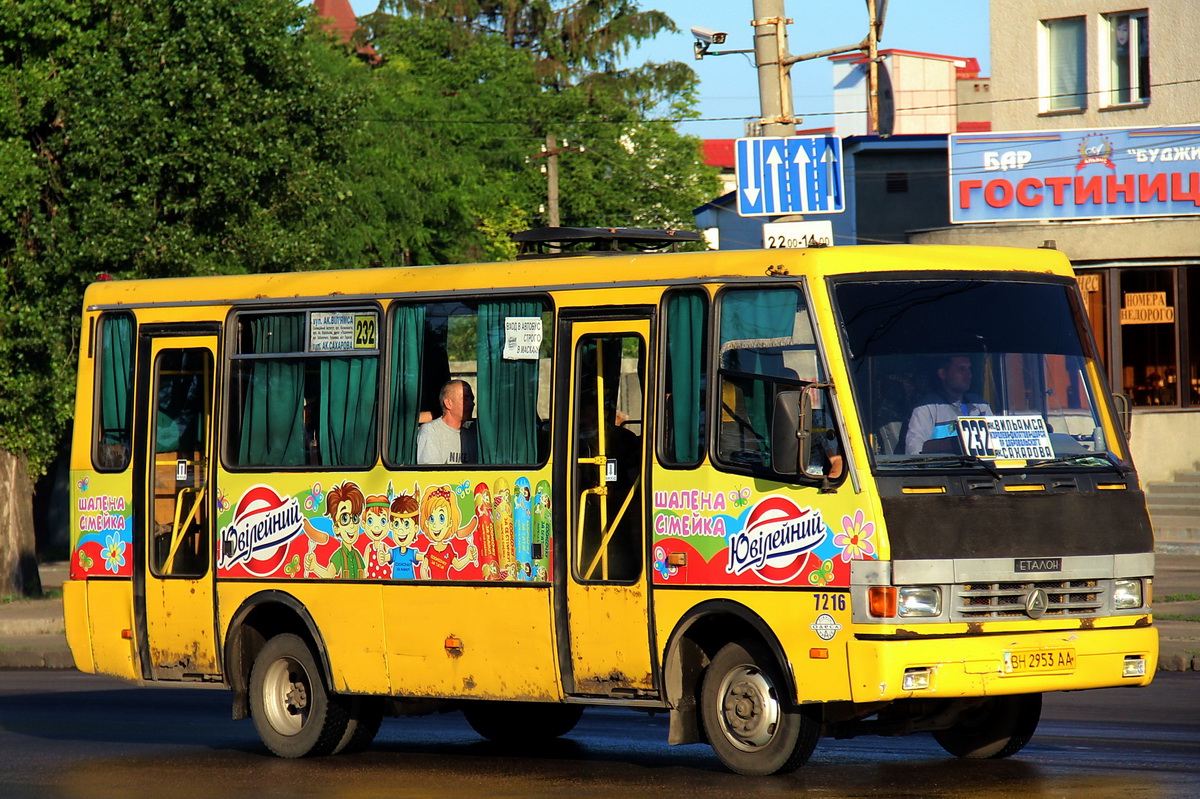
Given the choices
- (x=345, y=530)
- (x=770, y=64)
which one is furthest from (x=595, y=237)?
(x=770, y=64)

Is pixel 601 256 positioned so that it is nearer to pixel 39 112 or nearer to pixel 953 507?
pixel 953 507

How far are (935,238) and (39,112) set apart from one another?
1449cm

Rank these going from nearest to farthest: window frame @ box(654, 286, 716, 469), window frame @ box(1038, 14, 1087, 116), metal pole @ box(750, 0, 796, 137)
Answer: window frame @ box(654, 286, 716, 469) → metal pole @ box(750, 0, 796, 137) → window frame @ box(1038, 14, 1087, 116)

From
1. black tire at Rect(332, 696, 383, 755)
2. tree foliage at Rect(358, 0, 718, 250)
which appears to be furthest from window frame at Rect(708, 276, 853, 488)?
tree foliage at Rect(358, 0, 718, 250)

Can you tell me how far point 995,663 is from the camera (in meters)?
9.23

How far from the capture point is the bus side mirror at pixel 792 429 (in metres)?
9.20

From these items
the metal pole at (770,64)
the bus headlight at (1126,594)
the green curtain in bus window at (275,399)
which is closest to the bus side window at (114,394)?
the green curtain in bus window at (275,399)

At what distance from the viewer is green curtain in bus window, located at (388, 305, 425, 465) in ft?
37.2

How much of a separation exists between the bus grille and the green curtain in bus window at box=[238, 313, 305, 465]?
461cm

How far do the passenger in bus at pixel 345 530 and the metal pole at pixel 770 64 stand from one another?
7.37 meters

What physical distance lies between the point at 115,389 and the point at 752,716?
5.50m

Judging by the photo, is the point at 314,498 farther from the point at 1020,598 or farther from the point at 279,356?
the point at 1020,598

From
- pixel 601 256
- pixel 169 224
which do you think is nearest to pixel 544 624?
pixel 601 256

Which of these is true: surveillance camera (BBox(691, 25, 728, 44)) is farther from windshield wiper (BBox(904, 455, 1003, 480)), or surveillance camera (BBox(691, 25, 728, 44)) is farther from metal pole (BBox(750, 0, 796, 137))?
windshield wiper (BBox(904, 455, 1003, 480))
